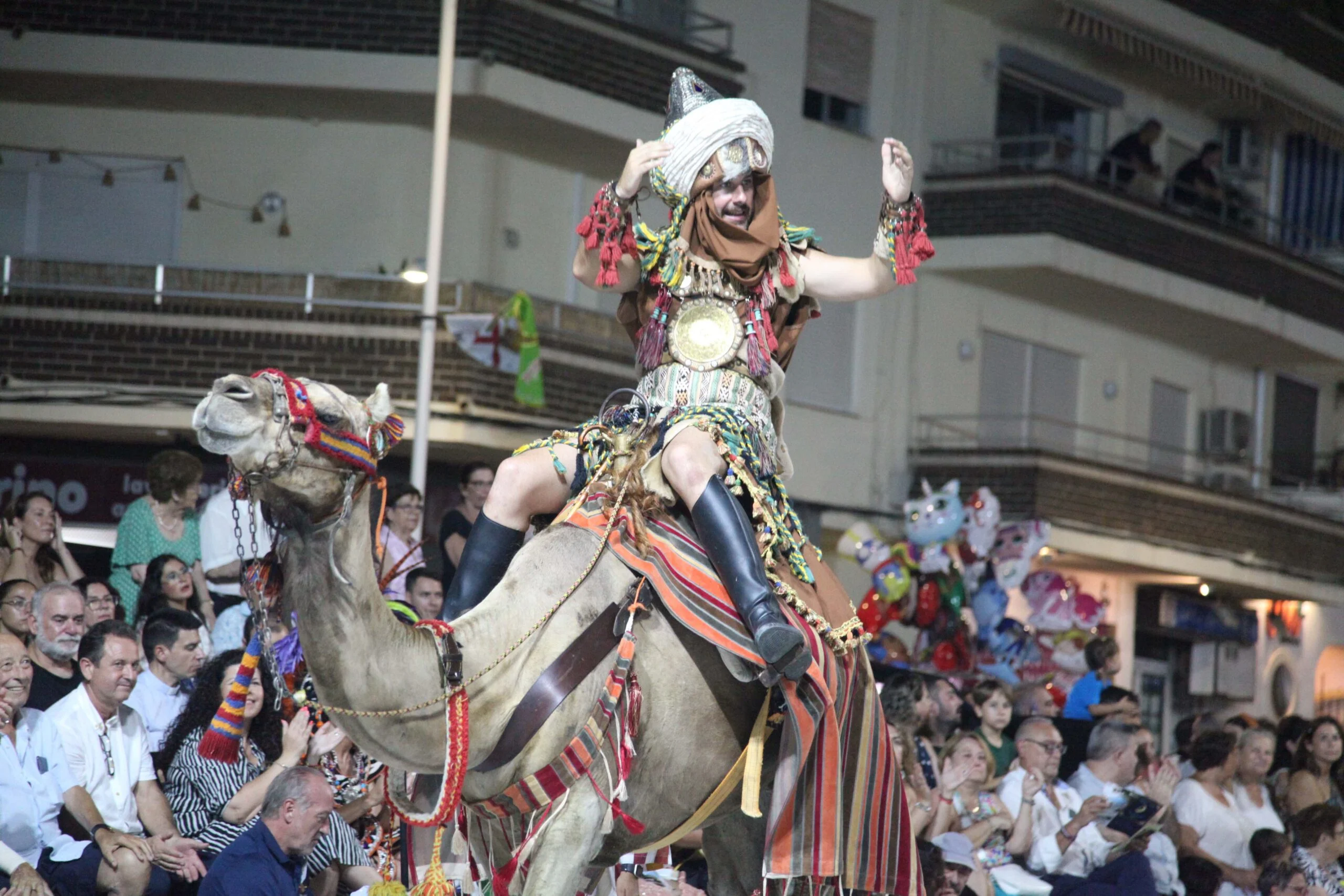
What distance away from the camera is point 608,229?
6109 millimetres

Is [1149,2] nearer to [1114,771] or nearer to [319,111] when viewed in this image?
[319,111]

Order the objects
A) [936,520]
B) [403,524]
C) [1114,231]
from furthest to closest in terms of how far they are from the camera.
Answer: [1114,231]
[936,520]
[403,524]

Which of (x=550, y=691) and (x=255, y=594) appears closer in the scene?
(x=255, y=594)

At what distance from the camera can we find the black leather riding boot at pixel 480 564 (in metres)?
5.85

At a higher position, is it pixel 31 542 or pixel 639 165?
pixel 639 165

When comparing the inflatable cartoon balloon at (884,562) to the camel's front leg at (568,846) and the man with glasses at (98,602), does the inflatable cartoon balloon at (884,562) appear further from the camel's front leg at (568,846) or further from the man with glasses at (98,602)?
the camel's front leg at (568,846)

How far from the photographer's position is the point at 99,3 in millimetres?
18109

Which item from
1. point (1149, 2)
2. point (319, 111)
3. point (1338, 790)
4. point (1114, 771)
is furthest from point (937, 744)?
point (1149, 2)

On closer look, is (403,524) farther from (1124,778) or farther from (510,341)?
(510,341)

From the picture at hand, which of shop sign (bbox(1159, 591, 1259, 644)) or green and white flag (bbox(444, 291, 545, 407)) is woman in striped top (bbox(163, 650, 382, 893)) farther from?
shop sign (bbox(1159, 591, 1259, 644))

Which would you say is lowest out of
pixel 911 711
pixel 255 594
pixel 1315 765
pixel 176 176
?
pixel 1315 765

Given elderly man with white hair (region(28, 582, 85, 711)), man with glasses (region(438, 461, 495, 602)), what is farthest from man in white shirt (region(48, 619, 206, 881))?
man with glasses (region(438, 461, 495, 602))

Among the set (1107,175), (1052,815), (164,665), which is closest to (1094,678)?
(1052,815)

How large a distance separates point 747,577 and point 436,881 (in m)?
1.29
